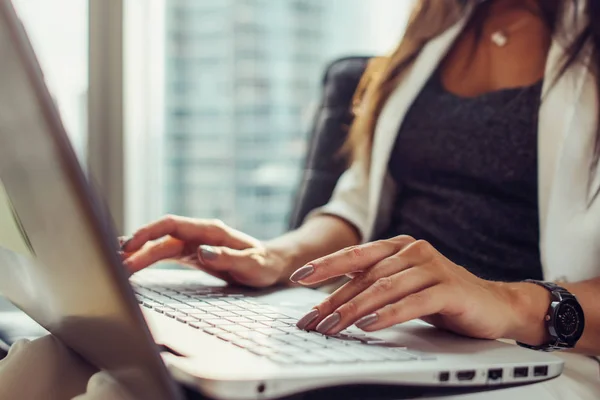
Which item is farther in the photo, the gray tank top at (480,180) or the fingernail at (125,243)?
the gray tank top at (480,180)

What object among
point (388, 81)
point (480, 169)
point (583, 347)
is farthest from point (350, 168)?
point (583, 347)

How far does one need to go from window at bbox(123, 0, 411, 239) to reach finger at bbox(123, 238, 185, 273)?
1.31 m

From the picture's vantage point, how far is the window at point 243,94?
2.20 m

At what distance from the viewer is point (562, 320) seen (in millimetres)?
634

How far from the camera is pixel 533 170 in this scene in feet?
3.05

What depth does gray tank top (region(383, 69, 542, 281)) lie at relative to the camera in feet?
3.06

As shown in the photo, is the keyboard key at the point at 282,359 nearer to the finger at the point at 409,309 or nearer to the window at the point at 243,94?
the finger at the point at 409,309

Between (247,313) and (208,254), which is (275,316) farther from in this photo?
(208,254)

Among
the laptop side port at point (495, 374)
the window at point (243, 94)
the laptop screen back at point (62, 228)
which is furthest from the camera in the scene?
the window at point (243, 94)

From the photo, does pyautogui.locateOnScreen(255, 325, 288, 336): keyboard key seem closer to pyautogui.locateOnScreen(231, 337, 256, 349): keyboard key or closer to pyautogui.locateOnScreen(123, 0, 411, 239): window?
pyautogui.locateOnScreen(231, 337, 256, 349): keyboard key

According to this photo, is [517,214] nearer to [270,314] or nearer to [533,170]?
[533,170]

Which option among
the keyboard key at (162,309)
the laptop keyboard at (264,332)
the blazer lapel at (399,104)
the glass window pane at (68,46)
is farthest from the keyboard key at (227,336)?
the glass window pane at (68,46)

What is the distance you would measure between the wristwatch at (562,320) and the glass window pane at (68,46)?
141 centimetres

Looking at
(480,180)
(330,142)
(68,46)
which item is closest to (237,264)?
(480,180)
